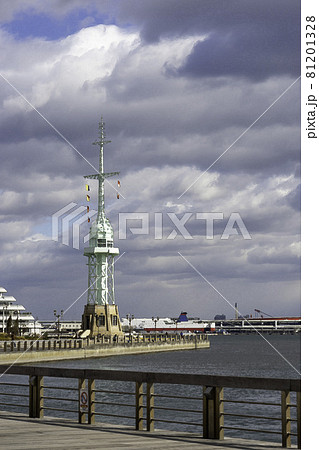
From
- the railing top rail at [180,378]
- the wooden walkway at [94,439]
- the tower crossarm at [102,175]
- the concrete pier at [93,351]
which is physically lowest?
the concrete pier at [93,351]

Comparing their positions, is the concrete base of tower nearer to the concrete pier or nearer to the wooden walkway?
the concrete pier

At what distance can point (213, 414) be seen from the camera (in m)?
13.6

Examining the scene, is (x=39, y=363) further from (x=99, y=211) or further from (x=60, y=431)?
(x=60, y=431)

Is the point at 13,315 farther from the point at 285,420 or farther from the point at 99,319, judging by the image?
the point at 285,420

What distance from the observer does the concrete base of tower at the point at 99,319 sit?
471ft

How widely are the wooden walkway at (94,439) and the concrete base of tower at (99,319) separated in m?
129

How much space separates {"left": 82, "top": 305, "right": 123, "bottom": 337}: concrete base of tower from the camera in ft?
471

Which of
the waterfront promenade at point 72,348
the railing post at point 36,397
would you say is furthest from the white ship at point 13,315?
the railing post at point 36,397

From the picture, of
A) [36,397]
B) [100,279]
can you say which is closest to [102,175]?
[100,279]

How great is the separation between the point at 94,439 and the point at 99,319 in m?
132

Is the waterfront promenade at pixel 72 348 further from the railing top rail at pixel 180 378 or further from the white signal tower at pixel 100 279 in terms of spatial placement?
the railing top rail at pixel 180 378
